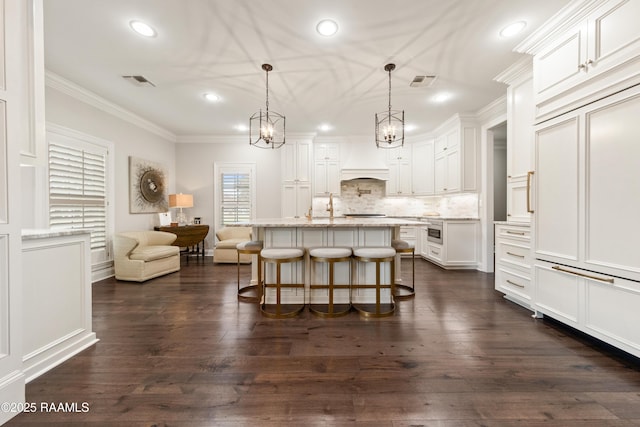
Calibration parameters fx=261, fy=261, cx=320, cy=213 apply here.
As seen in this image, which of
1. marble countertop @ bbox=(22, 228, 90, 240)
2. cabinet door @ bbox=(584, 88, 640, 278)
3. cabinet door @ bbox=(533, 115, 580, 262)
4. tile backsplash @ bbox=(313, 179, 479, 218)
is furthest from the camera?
tile backsplash @ bbox=(313, 179, 479, 218)

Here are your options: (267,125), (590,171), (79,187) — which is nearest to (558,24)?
(590,171)

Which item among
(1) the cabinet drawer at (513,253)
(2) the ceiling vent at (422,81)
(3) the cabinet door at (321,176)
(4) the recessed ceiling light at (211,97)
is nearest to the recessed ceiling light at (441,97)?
(2) the ceiling vent at (422,81)

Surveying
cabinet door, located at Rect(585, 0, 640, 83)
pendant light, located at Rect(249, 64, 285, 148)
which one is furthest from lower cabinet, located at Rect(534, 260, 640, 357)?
pendant light, located at Rect(249, 64, 285, 148)

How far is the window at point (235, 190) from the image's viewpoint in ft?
19.5

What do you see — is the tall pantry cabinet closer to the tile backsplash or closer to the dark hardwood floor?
the dark hardwood floor

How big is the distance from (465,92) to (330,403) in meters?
4.20

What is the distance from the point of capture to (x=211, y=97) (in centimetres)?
393

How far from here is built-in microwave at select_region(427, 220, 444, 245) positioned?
15.8 ft

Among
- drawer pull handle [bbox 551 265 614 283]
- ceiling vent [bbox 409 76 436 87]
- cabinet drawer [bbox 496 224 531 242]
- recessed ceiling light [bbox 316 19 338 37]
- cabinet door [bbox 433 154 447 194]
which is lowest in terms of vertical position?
drawer pull handle [bbox 551 265 614 283]

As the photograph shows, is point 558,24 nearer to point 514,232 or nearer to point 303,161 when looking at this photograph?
point 514,232

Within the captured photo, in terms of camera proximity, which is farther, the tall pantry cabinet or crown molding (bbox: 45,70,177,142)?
crown molding (bbox: 45,70,177,142)

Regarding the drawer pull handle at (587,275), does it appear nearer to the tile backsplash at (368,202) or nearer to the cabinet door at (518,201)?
the cabinet door at (518,201)

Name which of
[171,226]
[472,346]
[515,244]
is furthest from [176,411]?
[171,226]

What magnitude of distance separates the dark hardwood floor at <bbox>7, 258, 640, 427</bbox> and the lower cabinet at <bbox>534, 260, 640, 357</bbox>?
153 millimetres
